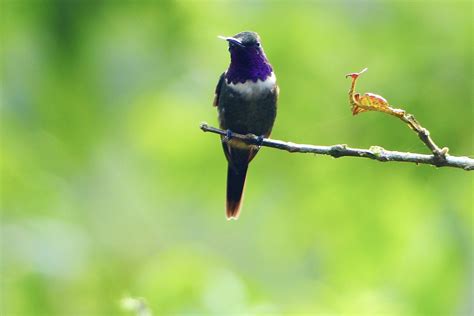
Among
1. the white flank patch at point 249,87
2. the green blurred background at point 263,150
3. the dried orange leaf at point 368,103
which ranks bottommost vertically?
the dried orange leaf at point 368,103

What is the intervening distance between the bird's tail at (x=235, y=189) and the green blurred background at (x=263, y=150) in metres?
1.15

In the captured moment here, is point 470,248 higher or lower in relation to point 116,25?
lower

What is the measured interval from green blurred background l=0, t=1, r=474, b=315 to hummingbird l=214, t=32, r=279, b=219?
160cm

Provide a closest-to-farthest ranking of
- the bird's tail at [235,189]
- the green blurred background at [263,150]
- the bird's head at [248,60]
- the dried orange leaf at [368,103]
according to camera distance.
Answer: the dried orange leaf at [368,103] < the bird's head at [248,60] < the bird's tail at [235,189] < the green blurred background at [263,150]

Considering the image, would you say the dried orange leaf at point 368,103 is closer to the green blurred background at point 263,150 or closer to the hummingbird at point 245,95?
the hummingbird at point 245,95

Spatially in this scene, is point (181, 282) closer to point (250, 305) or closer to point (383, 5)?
point (250, 305)

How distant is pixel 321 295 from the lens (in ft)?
24.3

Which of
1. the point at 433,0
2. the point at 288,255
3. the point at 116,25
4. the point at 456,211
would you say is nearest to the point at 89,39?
the point at 116,25

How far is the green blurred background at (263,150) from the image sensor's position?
7164mm

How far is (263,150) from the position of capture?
805 cm

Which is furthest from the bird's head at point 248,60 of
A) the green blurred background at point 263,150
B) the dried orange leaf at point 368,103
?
the green blurred background at point 263,150

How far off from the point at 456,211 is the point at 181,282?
235cm

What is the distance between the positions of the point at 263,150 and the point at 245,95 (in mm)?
3028

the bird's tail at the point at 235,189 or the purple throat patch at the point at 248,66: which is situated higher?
the purple throat patch at the point at 248,66
